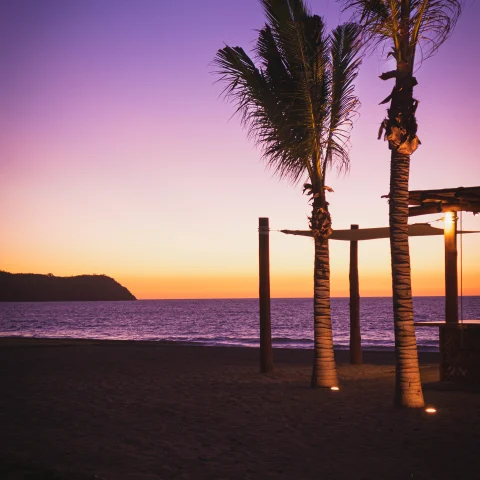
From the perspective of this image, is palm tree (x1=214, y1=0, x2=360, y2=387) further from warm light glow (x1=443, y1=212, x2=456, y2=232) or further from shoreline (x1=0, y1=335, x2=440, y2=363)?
shoreline (x1=0, y1=335, x2=440, y2=363)

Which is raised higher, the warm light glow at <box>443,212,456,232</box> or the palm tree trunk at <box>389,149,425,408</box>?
the warm light glow at <box>443,212,456,232</box>

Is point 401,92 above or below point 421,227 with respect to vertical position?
above

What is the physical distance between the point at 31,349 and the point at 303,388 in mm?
16700

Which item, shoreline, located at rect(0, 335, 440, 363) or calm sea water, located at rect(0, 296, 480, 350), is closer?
shoreline, located at rect(0, 335, 440, 363)

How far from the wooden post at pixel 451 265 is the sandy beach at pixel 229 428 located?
163 cm

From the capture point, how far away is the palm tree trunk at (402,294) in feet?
32.3

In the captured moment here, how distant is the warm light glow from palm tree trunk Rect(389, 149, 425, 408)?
4.09 m

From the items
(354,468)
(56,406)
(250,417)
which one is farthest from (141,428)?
(354,468)

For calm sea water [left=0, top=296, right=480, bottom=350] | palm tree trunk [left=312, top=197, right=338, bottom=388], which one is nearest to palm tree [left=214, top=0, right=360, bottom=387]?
palm tree trunk [left=312, top=197, right=338, bottom=388]

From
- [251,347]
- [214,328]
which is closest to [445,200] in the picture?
[251,347]

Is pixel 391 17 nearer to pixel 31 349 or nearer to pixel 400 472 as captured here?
pixel 400 472

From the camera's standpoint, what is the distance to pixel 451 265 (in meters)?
13.7

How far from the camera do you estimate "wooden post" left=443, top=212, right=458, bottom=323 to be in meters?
13.7

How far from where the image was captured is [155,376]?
1555cm
